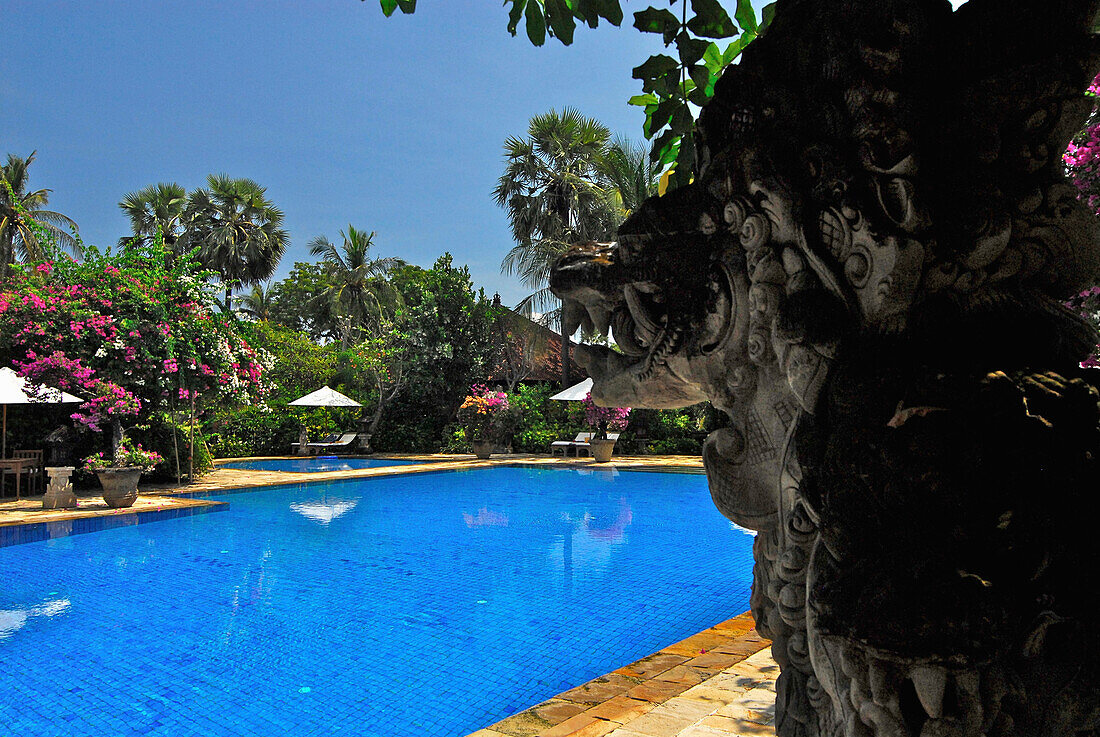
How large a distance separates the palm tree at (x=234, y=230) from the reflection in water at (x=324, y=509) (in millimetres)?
24640

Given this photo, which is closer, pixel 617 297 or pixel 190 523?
pixel 617 297

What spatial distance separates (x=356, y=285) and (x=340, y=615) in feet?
102

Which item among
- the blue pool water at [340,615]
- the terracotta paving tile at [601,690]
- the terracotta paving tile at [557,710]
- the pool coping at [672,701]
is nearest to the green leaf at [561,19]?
the pool coping at [672,701]

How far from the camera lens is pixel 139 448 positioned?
13305 mm

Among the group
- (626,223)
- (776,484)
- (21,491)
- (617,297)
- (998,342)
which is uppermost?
(626,223)

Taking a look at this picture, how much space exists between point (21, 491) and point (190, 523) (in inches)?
212

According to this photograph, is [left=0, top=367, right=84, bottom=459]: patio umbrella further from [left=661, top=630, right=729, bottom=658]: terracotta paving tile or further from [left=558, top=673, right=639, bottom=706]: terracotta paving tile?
[left=661, top=630, right=729, bottom=658]: terracotta paving tile

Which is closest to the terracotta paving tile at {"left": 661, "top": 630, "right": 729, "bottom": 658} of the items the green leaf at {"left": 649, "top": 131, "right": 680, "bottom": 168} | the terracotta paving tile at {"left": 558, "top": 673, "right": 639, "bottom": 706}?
the terracotta paving tile at {"left": 558, "top": 673, "right": 639, "bottom": 706}

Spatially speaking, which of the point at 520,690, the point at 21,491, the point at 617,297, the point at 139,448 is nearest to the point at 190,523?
the point at 139,448

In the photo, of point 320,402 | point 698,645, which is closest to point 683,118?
point 698,645

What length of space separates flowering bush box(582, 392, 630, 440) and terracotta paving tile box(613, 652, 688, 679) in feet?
58.3

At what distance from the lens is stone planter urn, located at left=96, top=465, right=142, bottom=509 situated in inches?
→ 462

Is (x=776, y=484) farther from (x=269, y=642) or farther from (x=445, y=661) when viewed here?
(x=269, y=642)

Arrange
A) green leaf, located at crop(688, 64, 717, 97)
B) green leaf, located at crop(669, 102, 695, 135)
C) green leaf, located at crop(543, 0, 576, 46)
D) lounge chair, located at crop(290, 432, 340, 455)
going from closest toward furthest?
1. green leaf, located at crop(543, 0, 576, 46)
2. green leaf, located at crop(688, 64, 717, 97)
3. green leaf, located at crop(669, 102, 695, 135)
4. lounge chair, located at crop(290, 432, 340, 455)
